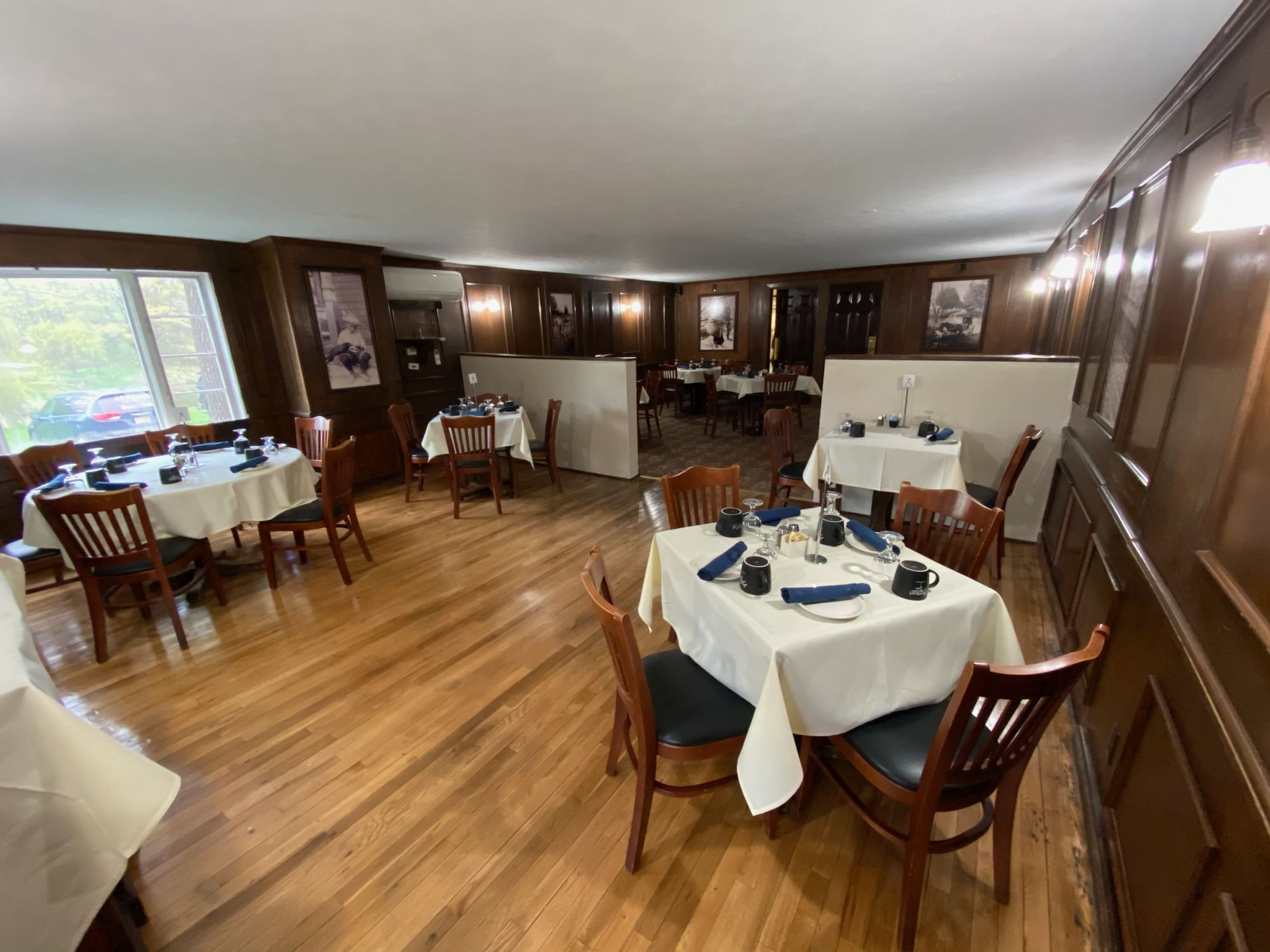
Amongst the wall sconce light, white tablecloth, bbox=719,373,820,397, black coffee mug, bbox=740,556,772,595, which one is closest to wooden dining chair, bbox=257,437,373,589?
black coffee mug, bbox=740,556,772,595

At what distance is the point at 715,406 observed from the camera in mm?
6977

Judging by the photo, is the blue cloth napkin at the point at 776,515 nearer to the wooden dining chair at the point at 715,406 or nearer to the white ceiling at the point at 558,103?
the white ceiling at the point at 558,103

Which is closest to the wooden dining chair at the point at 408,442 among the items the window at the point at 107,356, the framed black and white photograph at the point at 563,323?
the window at the point at 107,356

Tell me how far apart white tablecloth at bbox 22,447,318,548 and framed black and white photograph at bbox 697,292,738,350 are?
8171mm

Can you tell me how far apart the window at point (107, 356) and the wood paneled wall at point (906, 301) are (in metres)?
7.36

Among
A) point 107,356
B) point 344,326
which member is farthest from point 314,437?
point 107,356

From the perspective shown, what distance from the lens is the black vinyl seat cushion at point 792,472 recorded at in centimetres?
352

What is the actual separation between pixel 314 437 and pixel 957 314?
345 inches

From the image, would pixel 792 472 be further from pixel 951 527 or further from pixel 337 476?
pixel 337 476

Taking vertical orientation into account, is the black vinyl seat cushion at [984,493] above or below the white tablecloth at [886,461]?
below

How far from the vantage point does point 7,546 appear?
9.71 ft

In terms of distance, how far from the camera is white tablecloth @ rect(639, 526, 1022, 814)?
4.03 feet

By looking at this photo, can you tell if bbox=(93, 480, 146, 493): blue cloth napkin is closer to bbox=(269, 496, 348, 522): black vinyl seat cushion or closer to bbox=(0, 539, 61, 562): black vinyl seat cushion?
bbox=(0, 539, 61, 562): black vinyl seat cushion

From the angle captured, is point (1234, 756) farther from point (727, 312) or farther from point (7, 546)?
point (727, 312)
